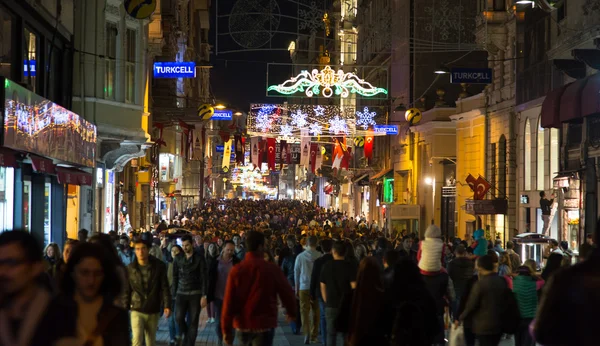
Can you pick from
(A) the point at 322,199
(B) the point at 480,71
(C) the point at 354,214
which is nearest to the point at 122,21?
(B) the point at 480,71

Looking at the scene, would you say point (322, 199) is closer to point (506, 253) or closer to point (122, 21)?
point (122, 21)

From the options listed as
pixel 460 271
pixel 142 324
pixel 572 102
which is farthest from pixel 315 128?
pixel 142 324

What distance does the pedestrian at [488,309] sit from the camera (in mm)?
10883

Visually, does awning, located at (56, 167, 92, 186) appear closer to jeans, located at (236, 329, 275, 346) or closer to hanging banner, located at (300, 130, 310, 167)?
jeans, located at (236, 329, 275, 346)

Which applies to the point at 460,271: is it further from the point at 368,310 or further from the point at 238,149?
the point at 238,149

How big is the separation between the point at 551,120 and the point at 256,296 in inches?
717

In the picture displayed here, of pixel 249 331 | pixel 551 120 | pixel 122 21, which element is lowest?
pixel 249 331

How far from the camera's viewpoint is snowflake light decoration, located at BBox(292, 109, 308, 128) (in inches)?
1816

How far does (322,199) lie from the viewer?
389 feet

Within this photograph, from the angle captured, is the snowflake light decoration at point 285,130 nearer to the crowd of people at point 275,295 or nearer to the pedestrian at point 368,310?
the crowd of people at point 275,295

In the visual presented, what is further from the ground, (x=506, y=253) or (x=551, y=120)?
(x=551, y=120)

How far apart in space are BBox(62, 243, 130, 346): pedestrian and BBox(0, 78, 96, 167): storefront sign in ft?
37.6

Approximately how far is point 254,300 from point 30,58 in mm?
14911

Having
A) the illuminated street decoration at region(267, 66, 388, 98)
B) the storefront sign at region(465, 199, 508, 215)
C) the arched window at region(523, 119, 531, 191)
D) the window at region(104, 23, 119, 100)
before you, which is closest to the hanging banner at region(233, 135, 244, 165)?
the illuminated street decoration at region(267, 66, 388, 98)
